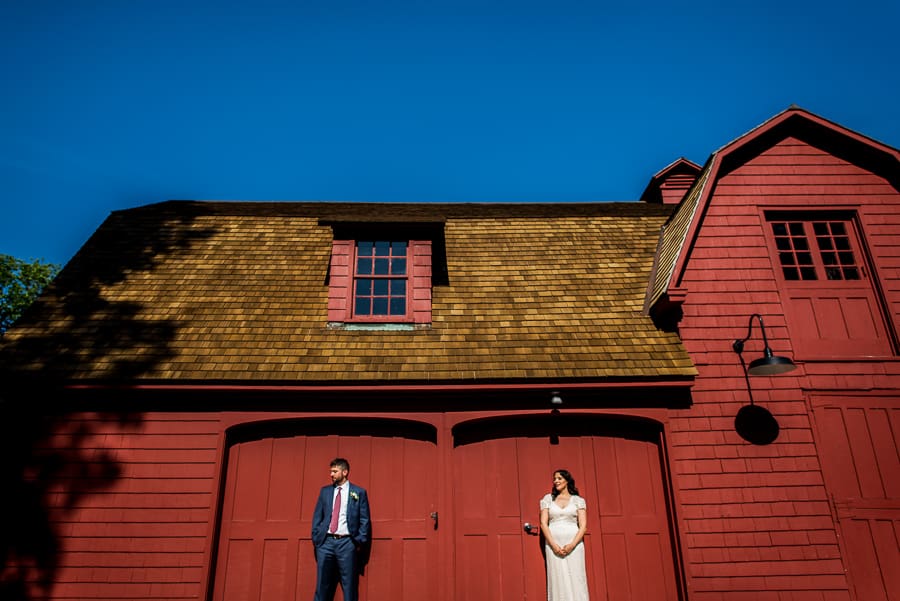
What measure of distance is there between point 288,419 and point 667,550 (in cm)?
561

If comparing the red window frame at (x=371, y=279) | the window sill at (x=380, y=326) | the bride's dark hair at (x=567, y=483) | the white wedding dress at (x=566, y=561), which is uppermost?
the red window frame at (x=371, y=279)

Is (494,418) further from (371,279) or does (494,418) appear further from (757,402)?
(757,402)

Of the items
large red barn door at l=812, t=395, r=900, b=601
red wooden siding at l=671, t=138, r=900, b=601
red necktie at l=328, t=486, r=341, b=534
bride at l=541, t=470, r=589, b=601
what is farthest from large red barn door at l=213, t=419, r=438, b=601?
large red barn door at l=812, t=395, r=900, b=601

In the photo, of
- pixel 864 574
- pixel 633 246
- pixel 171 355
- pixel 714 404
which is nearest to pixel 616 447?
pixel 714 404

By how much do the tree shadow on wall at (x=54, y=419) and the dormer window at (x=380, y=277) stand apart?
2.68m

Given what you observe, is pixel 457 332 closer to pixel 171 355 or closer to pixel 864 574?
pixel 171 355

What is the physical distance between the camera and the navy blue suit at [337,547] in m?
6.83

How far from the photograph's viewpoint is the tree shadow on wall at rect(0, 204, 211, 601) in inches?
284

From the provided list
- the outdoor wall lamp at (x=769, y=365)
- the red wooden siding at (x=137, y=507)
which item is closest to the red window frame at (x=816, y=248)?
the outdoor wall lamp at (x=769, y=365)

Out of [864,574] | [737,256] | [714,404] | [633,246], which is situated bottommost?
[864,574]

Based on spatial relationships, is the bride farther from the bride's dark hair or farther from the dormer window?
A: the dormer window

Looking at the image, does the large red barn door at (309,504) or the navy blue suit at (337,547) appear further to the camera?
the large red barn door at (309,504)

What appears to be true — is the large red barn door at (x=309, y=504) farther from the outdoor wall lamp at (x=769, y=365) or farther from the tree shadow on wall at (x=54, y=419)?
the outdoor wall lamp at (x=769, y=365)

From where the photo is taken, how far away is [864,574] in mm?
7207
